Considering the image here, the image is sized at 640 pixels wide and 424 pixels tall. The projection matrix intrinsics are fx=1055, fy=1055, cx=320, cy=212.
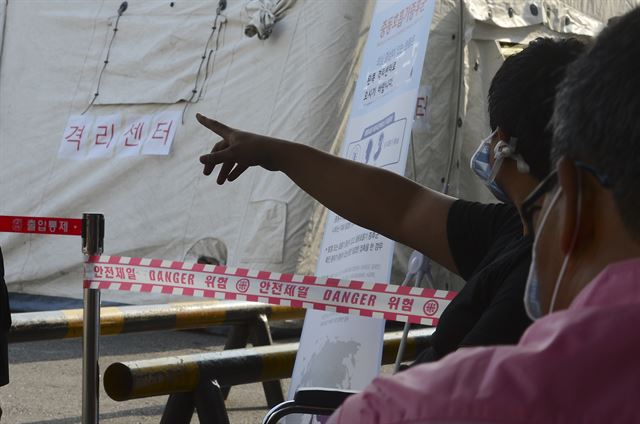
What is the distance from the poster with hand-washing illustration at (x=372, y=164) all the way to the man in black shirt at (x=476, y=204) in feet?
3.63

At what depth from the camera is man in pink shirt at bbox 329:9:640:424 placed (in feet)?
2.69

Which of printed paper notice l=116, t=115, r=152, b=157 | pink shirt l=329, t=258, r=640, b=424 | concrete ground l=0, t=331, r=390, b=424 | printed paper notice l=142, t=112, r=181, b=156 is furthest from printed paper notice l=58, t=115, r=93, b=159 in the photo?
pink shirt l=329, t=258, r=640, b=424

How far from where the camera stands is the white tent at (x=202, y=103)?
750 cm

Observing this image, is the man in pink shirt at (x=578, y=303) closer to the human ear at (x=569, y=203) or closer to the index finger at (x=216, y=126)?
the human ear at (x=569, y=203)

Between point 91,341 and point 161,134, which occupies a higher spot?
point 91,341

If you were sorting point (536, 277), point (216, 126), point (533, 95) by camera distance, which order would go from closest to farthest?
point (536, 277)
point (533, 95)
point (216, 126)

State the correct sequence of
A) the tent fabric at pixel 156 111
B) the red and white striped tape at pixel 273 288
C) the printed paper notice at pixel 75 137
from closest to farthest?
the red and white striped tape at pixel 273 288 → the tent fabric at pixel 156 111 → the printed paper notice at pixel 75 137

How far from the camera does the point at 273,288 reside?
12.5 ft

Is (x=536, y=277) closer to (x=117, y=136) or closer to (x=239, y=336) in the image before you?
(x=239, y=336)

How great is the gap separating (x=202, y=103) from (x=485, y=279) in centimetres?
593

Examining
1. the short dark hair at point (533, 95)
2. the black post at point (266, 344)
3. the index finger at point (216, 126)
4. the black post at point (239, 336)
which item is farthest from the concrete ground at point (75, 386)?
the short dark hair at point (533, 95)

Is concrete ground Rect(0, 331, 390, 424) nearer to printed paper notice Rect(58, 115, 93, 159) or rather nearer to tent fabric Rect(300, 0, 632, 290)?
tent fabric Rect(300, 0, 632, 290)

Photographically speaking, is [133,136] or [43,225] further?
[133,136]

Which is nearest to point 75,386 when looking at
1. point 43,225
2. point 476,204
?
point 43,225
